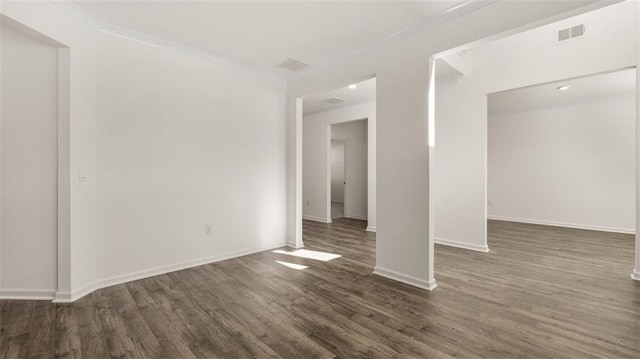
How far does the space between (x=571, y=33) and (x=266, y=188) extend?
4.56 meters

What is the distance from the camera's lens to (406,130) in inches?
117

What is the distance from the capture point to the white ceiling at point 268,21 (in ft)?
8.26

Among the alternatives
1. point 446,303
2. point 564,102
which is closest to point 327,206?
point 446,303

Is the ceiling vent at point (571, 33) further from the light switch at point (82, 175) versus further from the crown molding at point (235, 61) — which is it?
the light switch at point (82, 175)

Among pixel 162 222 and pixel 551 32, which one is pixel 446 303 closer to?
pixel 162 222

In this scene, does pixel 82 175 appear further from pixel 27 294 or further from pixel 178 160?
pixel 27 294

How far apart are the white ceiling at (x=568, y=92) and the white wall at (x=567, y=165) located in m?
0.36

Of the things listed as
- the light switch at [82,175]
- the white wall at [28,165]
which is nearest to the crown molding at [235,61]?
the white wall at [28,165]

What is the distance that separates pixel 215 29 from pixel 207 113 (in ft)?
3.40

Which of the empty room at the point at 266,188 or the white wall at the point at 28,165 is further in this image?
the white wall at the point at 28,165

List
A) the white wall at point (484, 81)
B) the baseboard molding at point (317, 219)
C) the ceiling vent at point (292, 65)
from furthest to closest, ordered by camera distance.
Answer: the baseboard molding at point (317, 219) → the ceiling vent at point (292, 65) → the white wall at point (484, 81)

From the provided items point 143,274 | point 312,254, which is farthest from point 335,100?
point 143,274

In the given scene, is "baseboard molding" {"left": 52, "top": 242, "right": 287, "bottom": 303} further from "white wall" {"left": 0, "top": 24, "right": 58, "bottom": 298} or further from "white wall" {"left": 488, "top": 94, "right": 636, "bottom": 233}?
"white wall" {"left": 488, "top": 94, "right": 636, "bottom": 233}

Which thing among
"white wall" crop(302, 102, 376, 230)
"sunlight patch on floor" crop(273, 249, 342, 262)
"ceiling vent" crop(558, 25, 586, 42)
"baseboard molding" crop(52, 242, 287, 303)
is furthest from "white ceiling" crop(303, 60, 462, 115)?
"baseboard molding" crop(52, 242, 287, 303)
